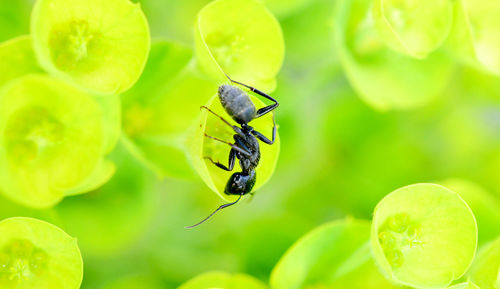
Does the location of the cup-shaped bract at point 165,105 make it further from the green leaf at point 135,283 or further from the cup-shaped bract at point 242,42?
the green leaf at point 135,283

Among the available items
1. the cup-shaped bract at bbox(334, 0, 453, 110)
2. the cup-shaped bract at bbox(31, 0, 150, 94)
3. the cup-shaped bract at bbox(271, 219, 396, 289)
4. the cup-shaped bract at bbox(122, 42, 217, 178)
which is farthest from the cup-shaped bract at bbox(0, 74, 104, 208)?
the cup-shaped bract at bbox(334, 0, 453, 110)

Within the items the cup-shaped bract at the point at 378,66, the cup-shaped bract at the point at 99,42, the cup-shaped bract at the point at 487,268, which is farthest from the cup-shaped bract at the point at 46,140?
the cup-shaped bract at the point at 487,268

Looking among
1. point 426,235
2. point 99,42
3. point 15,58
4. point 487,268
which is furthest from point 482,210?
point 15,58

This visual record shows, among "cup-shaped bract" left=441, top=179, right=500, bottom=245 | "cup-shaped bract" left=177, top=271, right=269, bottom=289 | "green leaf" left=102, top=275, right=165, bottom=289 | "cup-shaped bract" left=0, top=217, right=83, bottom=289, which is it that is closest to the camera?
"cup-shaped bract" left=0, top=217, right=83, bottom=289

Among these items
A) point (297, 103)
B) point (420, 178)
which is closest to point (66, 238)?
point (297, 103)

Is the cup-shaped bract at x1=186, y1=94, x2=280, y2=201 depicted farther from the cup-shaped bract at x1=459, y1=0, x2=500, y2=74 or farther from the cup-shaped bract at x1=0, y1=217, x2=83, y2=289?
the cup-shaped bract at x1=459, y1=0, x2=500, y2=74
